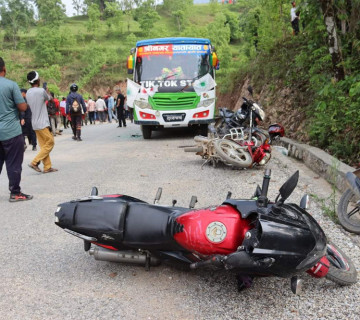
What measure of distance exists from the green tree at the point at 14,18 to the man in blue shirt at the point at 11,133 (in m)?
72.7

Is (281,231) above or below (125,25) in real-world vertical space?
below

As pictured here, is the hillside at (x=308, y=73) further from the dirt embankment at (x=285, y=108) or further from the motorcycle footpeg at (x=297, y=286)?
the motorcycle footpeg at (x=297, y=286)

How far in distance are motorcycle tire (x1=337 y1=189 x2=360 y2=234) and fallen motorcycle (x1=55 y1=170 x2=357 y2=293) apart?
1017 mm

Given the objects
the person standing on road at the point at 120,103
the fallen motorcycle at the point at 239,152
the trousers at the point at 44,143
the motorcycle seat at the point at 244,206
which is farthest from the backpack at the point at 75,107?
the motorcycle seat at the point at 244,206

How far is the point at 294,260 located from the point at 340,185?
3.22 m

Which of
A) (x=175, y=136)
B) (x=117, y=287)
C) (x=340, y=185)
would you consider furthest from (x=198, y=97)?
(x=117, y=287)

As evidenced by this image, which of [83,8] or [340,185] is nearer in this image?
[340,185]

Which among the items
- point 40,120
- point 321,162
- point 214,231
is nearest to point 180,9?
point 40,120

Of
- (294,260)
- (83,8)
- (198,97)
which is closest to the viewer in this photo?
(294,260)

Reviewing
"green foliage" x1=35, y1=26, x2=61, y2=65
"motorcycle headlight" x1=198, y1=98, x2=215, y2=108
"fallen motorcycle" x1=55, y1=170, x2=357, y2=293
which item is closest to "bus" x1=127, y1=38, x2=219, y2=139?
"motorcycle headlight" x1=198, y1=98, x2=215, y2=108

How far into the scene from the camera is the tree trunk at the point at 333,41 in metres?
6.89

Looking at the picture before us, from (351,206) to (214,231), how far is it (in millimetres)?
2199

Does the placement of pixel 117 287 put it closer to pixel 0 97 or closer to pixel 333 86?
pixel 0 97

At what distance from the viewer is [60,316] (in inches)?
98.2
